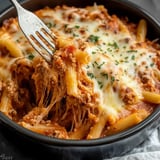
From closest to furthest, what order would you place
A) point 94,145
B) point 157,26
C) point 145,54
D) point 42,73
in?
point 94,145
point 42,73
point 145,54
point 157,26

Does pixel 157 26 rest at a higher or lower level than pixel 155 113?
higher

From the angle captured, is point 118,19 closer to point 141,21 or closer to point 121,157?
point 141,21

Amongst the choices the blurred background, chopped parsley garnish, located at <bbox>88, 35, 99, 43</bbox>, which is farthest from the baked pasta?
the blurred background

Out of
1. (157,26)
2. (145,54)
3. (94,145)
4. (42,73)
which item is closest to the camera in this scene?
→ (94,145)

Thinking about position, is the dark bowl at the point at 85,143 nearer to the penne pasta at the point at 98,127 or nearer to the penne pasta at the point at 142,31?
the penne pasta at the point at 98,127

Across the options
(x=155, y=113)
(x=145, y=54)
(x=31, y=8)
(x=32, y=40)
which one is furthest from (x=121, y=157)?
(x=31, y=8)

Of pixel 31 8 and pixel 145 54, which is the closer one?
pixel 145 54

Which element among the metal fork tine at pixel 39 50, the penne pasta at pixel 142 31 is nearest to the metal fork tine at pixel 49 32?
the metal fork tine at pixel 39 50
